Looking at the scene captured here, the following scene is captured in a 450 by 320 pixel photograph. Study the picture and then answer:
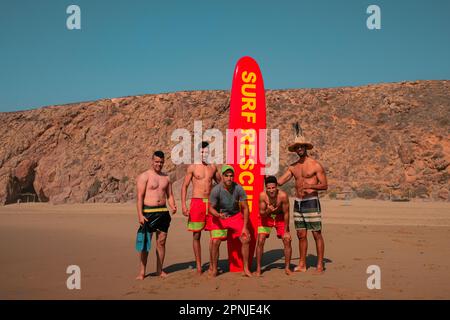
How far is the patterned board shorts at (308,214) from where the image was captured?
5.85 meters

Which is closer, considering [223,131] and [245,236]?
[245,236]

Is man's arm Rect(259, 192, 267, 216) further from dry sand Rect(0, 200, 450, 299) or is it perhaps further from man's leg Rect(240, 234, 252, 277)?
dry sand Rect(0, 200, 450, 299)

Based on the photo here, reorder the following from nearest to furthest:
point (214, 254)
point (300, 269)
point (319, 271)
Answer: point (214, 254), point (319, 271), point (300, 269)

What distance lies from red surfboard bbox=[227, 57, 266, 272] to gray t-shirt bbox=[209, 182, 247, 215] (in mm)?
753

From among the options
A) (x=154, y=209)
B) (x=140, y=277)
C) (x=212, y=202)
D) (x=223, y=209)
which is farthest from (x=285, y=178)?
(x=140, y=277)

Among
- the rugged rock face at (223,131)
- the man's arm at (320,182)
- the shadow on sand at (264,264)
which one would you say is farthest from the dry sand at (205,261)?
the rugged rock face at (223,131)

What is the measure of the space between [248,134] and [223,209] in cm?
147

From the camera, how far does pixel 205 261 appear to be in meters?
6.93

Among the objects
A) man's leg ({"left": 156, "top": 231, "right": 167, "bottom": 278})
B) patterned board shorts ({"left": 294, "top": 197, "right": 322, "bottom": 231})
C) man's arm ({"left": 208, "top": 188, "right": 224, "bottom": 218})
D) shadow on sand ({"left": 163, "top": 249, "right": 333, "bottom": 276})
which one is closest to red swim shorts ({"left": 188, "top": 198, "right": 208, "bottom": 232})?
man's arm ({"left": 208, "top": 188, "right": 224, "bottom": 218})

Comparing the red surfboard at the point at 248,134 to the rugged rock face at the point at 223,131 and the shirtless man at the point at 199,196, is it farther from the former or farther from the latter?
the rugged rock face at the point at 223,131

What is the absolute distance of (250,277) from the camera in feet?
18.0

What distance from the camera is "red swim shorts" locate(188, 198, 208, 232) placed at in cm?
576

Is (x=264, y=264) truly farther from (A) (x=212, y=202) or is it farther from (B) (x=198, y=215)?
(A) (x=212, y=202)

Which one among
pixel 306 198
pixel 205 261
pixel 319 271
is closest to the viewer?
pixel 319 271
